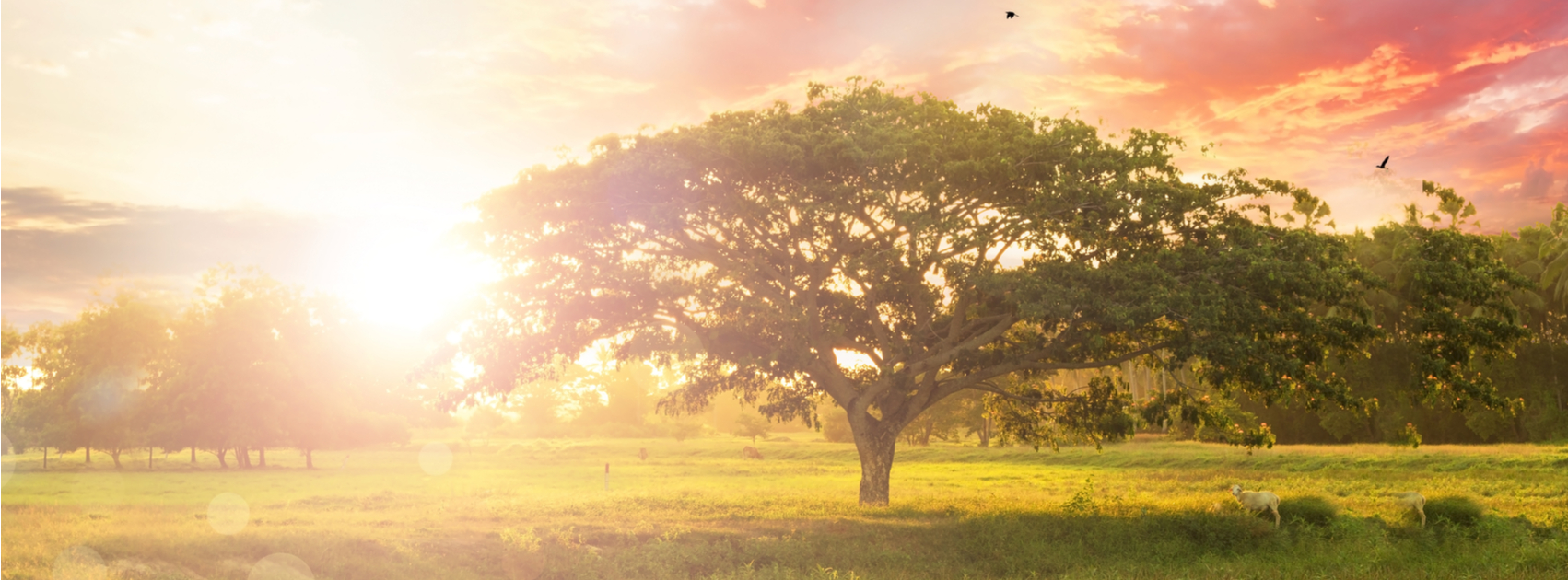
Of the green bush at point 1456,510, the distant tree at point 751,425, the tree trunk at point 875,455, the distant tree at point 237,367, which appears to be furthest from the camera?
the distant tree at point 751,425

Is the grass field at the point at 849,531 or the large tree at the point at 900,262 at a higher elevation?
the large tree at the point at 900,262

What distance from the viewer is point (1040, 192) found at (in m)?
22.8

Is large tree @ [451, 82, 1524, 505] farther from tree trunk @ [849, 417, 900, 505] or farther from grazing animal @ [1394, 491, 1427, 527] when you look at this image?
grazing animal @ [1394, 491, 1427, 527]

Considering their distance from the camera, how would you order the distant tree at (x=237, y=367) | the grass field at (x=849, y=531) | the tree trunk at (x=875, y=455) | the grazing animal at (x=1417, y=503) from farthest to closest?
the distant tree at (x=237, y=367)
the tree trunk at (x=875, y=455)
the grazing animal at (x=1417, y=503)
the grass field at (x=849, y=531)

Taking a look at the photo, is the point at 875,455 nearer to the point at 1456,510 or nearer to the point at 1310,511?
the point at 1310,511

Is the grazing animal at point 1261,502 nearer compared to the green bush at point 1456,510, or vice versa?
the green bush at point 1456,510

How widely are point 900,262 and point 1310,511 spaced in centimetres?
1131

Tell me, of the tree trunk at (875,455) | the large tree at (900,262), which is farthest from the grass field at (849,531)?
the large tree at (900,262)

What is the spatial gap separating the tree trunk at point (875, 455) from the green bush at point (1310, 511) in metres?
10.3

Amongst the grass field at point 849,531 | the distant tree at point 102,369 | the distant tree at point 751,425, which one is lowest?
the distant tree at point 751,425

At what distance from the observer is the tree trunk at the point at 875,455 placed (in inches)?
1080

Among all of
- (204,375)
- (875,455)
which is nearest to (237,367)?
(204,375)

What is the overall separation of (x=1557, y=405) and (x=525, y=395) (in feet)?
416

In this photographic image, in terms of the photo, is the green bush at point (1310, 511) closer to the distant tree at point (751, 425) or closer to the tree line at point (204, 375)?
the tree line at point (204, 375)
